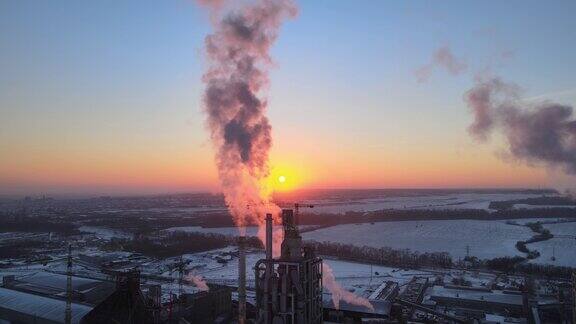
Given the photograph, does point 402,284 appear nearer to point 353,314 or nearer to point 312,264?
point 353,314

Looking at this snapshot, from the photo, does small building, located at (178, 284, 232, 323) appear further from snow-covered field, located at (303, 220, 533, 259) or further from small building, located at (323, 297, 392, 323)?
snow-covered field, located at (303, 220, 533, 259)

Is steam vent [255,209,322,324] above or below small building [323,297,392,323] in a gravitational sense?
above

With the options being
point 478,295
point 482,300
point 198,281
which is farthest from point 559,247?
point 198,281

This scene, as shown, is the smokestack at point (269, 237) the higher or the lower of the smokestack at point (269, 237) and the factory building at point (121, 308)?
the higher

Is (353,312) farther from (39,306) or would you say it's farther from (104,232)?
(104,232)

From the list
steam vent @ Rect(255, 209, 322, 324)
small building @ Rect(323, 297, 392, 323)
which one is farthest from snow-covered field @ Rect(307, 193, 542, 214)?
steam vent @ Rect(255, 209, 322, 324)

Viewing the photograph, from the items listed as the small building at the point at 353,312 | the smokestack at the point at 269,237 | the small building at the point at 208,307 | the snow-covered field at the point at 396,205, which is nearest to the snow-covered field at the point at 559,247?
the small building at the point at 353,312

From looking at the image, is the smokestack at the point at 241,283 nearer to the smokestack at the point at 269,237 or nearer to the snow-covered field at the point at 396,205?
the smokestack at the point at 269,237
